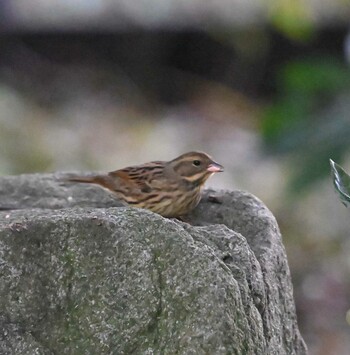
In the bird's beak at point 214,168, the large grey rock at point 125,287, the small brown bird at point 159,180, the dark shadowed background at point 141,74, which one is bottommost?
the large grey rock at point 125,287

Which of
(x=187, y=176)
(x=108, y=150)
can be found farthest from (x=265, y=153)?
(x=108, y=150)

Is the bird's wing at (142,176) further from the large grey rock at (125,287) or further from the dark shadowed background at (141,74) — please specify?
the dark shadowed background at (141,74)

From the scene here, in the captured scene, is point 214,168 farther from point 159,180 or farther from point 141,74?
point 141,74

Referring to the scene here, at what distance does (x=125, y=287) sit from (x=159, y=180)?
2.06 metres

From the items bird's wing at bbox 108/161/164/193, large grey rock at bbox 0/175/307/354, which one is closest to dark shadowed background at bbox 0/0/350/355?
bird's wing at bbox 108/161/164/193

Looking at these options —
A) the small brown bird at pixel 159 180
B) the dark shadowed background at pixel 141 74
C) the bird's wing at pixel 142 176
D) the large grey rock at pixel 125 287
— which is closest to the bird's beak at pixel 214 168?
the small brown bird at pixel 159 180

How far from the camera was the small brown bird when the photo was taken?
16.3 feet

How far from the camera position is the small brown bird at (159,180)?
16.3ft

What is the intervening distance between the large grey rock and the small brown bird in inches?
60.0

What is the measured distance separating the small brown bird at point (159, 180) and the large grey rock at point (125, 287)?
1523mm

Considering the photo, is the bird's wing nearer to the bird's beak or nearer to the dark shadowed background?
the bird's beak

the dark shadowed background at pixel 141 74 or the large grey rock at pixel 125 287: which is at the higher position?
the dark shadowed background at pixel 141 74

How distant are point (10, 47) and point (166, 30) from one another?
5.66ft

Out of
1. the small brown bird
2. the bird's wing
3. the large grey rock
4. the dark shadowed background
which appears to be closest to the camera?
the large grey rock
